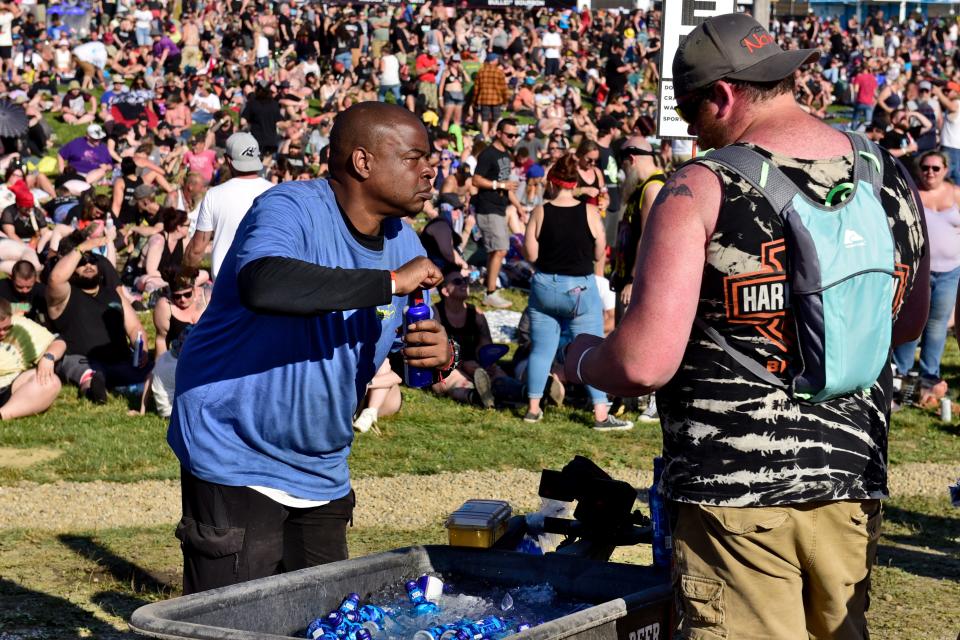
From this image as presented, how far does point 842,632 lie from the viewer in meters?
Answer: 2.82

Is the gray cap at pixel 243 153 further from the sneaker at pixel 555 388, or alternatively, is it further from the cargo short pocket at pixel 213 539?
the cargo short pocket at pixel 213 539

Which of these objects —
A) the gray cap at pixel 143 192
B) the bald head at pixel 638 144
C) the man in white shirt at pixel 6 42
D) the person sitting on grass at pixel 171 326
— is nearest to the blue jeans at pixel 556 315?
the bald head at pixel 638 144

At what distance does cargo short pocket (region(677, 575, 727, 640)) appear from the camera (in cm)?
272

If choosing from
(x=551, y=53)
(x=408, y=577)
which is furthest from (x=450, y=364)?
(x=551, y=53)

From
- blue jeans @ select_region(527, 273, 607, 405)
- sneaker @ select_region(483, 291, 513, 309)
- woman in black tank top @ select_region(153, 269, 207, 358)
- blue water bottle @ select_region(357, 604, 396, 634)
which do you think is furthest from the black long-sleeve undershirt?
sneaker @ select_region(483, 291, 513, 309)

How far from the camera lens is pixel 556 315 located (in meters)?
9.04

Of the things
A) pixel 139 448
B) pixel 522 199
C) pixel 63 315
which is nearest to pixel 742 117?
pixel 139 448

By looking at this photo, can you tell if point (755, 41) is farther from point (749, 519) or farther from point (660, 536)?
point (660, 536)

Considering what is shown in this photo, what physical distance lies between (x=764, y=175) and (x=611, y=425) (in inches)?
255

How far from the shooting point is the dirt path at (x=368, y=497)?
22.6 ft

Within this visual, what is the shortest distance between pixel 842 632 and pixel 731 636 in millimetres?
302

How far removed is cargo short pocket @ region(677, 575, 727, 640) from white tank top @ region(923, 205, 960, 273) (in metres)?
7.70

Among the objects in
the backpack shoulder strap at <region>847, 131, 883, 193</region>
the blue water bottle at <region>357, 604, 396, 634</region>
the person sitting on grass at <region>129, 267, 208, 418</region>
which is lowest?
the person sitting on grass at <region>129, 267, 208, 418</region>

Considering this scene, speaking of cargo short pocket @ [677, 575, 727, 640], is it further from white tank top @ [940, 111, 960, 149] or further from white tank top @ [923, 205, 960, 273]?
white tank top @ [940, 111, 960, 149]
